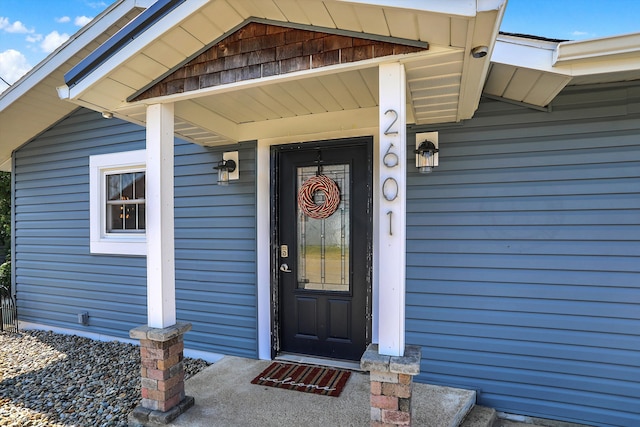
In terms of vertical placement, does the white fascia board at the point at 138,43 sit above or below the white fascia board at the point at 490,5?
above

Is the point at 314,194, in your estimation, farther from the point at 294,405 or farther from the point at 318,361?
the point at 294,405

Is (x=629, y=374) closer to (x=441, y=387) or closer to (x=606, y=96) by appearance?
(x=441, y=387)

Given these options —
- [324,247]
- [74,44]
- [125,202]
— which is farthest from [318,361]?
[74,44]

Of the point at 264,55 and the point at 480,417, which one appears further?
the point at 480,417

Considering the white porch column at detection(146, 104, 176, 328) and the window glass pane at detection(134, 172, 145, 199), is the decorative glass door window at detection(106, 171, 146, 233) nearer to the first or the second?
the window glass pane at detection(134, 172, 145, 199)

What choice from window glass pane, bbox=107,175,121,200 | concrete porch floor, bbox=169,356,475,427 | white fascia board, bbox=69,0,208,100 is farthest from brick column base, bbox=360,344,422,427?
window glass pane, bbox=107,175,121,200

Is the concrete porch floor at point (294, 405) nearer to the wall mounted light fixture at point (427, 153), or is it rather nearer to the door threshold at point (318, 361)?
the door threshold at point (318, 361)

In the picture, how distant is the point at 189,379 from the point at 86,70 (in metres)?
2.43

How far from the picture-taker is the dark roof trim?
2075 mm

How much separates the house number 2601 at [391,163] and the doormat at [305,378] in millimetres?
1581

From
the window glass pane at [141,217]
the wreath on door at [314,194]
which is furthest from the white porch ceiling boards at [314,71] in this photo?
the window glass pane at [141,217]

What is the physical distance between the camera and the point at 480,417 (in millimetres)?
2545

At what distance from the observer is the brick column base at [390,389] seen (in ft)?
5.86

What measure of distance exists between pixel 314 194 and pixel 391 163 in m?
1.43
